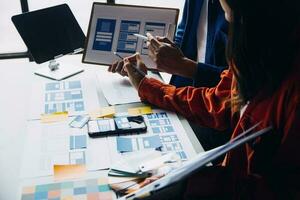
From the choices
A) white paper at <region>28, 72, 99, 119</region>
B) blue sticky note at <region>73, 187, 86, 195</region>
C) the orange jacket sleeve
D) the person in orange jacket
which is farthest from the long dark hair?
white paper at <region>28, 72, 99, 119</region>

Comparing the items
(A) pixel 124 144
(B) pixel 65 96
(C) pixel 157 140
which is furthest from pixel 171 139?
(B) pixel 65 96

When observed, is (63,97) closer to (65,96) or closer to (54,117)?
(65,96)

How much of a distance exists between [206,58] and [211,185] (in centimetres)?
69

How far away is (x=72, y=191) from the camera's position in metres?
1.04

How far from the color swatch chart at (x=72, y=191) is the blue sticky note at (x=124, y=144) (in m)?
0.15

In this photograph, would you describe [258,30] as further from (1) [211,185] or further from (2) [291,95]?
(1) [211,185]

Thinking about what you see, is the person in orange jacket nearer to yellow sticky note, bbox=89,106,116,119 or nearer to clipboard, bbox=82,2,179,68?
yellow sticky note, bbox=89,106,116,119

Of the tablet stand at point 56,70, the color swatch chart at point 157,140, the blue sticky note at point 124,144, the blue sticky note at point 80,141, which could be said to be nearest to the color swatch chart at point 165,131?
the color swatch chart at point 157,140

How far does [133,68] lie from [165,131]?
33 centimetres

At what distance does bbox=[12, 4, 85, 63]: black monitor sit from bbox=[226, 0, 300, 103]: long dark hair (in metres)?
0.90

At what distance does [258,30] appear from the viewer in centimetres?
93

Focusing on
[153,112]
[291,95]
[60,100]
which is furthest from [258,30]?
[60,100]

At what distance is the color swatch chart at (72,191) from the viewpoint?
1023mm

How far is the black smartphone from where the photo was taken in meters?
1.27
